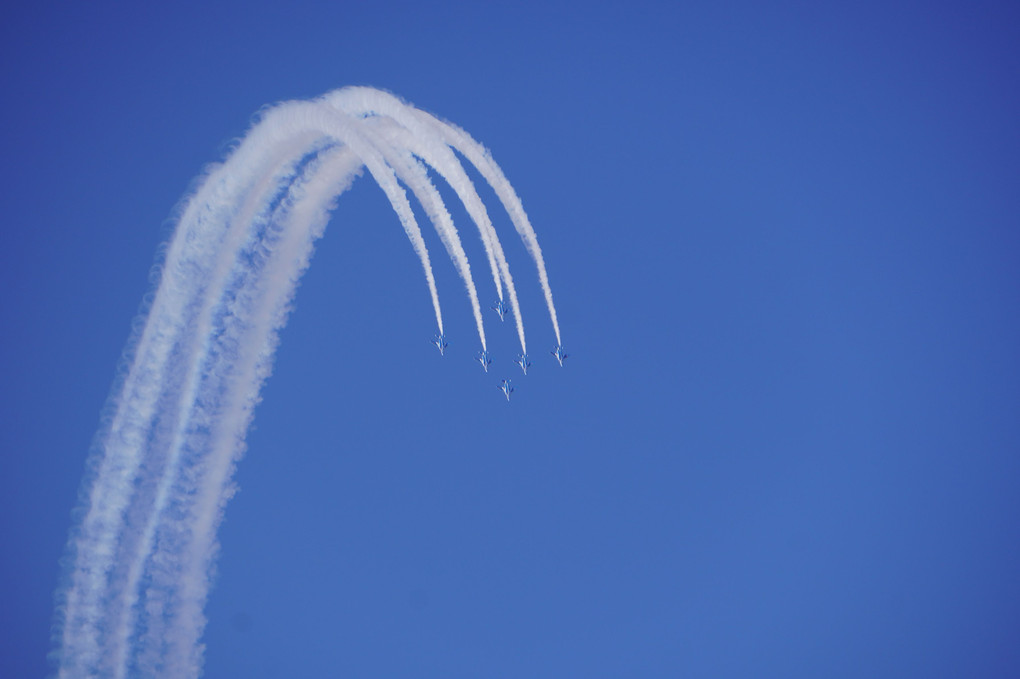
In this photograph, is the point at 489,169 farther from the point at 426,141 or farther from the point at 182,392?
the point at 182,392

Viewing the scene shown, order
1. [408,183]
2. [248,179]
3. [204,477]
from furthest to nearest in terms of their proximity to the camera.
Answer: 1. [204,477]
2. [248,179]
3. [408,183]

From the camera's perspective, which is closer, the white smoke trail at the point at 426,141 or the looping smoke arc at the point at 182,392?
the white smoke trail at the point at 426,141

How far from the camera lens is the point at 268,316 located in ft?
Answer: 32.9

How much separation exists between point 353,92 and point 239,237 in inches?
115

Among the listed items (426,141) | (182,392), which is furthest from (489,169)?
(182,392)

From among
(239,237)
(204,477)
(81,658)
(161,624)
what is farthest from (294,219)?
(81,658)

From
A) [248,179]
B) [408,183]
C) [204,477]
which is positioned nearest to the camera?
[408,183]

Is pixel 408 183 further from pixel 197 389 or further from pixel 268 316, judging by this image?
pixel 197 389

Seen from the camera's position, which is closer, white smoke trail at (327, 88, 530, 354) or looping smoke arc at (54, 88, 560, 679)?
white smoke trail at (327, 88, 530, 354)

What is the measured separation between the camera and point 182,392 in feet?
30.7

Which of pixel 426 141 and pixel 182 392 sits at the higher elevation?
pixel 426 141

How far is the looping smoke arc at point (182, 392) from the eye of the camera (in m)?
9.21

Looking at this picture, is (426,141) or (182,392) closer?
(426,141)

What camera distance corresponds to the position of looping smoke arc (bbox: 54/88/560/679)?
9.21 metres
